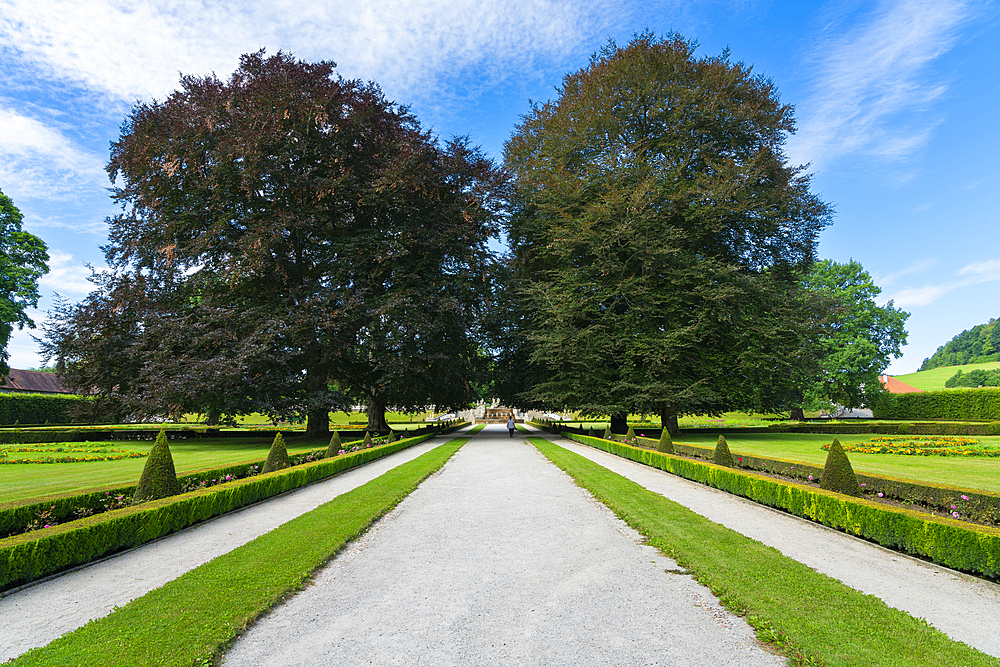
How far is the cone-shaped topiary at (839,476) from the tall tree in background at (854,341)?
31136 millimetres

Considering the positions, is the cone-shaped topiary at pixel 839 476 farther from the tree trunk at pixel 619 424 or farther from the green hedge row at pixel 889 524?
the tree trunk at pixel 619 424

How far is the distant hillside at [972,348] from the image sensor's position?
292ft

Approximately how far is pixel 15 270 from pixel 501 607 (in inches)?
1513

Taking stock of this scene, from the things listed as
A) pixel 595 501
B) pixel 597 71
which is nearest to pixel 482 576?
pixel 595 501

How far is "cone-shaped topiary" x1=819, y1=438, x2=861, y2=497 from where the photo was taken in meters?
8.38

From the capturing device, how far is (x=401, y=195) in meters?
24.5

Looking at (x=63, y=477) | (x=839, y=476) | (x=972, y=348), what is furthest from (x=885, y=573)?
(x=972, y=348)

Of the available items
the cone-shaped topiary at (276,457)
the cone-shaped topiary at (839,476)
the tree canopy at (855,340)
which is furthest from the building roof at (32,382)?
the tree canopy at (855,340)

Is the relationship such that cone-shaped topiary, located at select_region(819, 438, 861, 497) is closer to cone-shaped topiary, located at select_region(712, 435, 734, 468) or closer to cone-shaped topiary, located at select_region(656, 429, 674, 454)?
cone-shaped topiary, located at select_region(712, 435, 734, 468)

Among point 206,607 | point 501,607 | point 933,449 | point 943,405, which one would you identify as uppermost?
point 943,405

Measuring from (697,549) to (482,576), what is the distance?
8.32 ft

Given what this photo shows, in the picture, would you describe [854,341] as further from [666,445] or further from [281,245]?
[281,245]

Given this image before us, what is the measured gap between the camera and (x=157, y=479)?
8688mm

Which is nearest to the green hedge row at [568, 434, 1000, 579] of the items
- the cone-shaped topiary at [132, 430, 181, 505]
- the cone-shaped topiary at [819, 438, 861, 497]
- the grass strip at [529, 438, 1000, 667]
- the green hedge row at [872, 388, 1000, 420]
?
the cone-shaped topiary at [819, 438, 861, 497]
